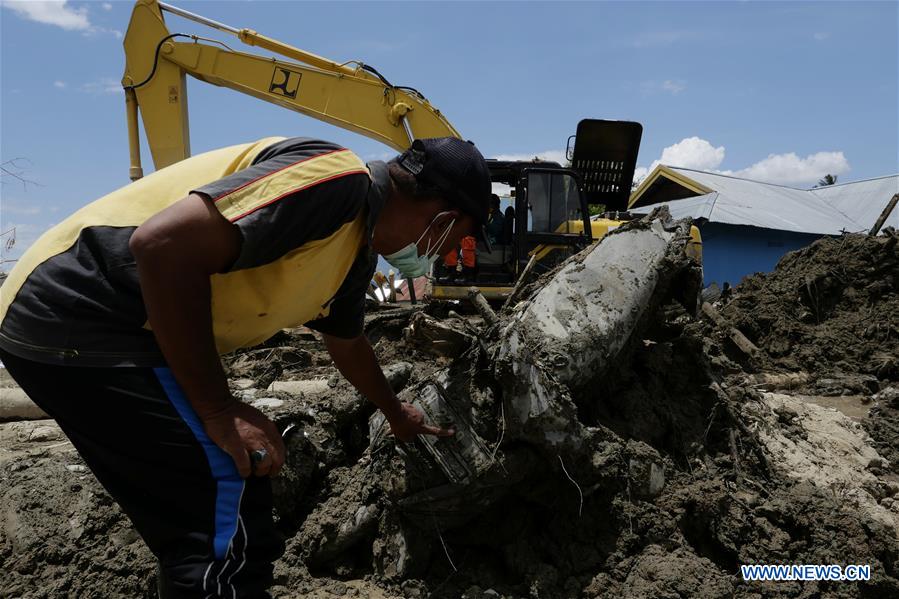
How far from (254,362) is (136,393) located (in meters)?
5.25

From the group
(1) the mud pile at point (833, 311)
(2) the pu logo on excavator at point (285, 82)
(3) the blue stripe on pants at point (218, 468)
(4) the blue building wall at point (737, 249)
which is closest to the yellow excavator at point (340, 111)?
(2) the pu logo on excavator at point (285, 82)

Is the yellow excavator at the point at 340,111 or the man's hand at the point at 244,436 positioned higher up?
the yellow excavator at the point at 340,111

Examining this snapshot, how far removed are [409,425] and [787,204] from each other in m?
24.8

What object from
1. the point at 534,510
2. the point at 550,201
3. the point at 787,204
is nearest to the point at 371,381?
the point at 534,510

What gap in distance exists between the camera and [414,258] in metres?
1.97

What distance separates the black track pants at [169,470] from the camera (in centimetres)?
152

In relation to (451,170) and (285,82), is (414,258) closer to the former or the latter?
(451,170)

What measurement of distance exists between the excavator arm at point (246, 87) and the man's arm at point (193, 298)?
662 cm

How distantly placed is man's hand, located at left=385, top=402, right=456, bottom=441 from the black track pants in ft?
2.83

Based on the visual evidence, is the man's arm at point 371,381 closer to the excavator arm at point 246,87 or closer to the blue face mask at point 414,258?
the blue face mask at point 414,258

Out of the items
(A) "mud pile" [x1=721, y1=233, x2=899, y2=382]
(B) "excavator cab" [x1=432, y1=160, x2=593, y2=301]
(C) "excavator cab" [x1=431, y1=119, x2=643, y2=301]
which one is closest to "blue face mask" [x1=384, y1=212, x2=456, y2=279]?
(C) "excavator cab" [x1=431, y1=119, x2=643, y2=301]

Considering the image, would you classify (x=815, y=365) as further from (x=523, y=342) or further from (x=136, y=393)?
(x=136, y=393)

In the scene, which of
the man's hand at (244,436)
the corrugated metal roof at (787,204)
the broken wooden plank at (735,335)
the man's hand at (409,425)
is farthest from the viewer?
the corrugated metal roof at (787,204)

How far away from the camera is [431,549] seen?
8.90 feet
